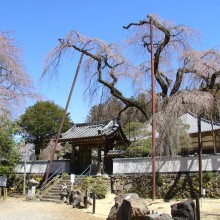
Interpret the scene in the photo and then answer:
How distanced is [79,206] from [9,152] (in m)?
9.29

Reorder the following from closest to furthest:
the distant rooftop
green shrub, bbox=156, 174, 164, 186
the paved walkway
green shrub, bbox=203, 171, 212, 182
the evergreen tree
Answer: the paved walkway → green shrub, bbox=203, 171, 212, 182 → green shrub, bbox=156, 174, 164, 186 → the distant rooftop → the evergreen tree

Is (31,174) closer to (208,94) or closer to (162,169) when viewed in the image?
(162,169)

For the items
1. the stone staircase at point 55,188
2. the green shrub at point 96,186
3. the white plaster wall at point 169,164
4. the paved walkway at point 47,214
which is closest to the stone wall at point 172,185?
the white plaster wall at point 169,164

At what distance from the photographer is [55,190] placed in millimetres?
21109

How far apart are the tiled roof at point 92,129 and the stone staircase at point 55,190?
3001 mm

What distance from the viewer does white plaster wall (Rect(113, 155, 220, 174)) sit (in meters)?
18.2

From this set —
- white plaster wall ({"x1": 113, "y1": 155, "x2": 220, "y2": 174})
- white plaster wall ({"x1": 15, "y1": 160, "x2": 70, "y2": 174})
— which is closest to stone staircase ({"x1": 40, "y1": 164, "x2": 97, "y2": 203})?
white plaster wall ({"x1": 15, "y1": 160, "x2": 70, "y2": 174})

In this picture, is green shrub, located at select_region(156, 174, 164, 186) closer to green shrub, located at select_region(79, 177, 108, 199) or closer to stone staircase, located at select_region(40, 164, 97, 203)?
green shrub, located at select_region(79, 177, 108, 199)

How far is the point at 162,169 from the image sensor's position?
19641 millimetres

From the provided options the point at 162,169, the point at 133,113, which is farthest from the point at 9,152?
the point at 162,169

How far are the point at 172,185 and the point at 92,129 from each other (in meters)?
7.78

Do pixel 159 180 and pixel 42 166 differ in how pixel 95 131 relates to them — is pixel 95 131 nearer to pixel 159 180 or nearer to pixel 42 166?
pixel 42 166

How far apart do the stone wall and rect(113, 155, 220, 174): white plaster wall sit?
1.09 ft

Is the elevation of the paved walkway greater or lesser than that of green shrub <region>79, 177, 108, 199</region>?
lesser
